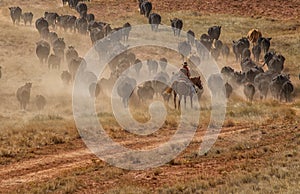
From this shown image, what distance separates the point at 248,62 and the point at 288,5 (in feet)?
116

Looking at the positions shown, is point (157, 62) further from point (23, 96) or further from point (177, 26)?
point (177, 26)

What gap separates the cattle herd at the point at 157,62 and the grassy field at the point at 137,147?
4.05ft

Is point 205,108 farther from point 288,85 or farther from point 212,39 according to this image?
point 212,39

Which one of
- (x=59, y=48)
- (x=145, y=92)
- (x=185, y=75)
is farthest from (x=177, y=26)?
(x=185, y=75)

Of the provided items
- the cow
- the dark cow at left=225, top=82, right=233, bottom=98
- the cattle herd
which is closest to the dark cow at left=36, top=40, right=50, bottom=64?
the cattle herd

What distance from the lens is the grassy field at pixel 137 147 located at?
17.0 metres

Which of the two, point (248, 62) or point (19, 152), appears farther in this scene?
point (248, 62)

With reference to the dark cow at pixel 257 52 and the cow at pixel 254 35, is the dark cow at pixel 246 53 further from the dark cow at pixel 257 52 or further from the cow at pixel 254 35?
the cow at pixel 254 35

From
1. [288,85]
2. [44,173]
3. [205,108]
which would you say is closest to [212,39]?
[288,85]

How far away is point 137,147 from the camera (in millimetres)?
22812

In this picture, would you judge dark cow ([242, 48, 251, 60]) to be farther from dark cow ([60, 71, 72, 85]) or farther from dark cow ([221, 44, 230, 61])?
dark cow ([60, 71, 72, 85])

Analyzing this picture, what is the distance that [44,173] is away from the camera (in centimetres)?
1872

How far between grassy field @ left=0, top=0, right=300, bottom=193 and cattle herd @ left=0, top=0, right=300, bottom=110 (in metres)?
1.23

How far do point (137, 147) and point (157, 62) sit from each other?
2249 centimetres
